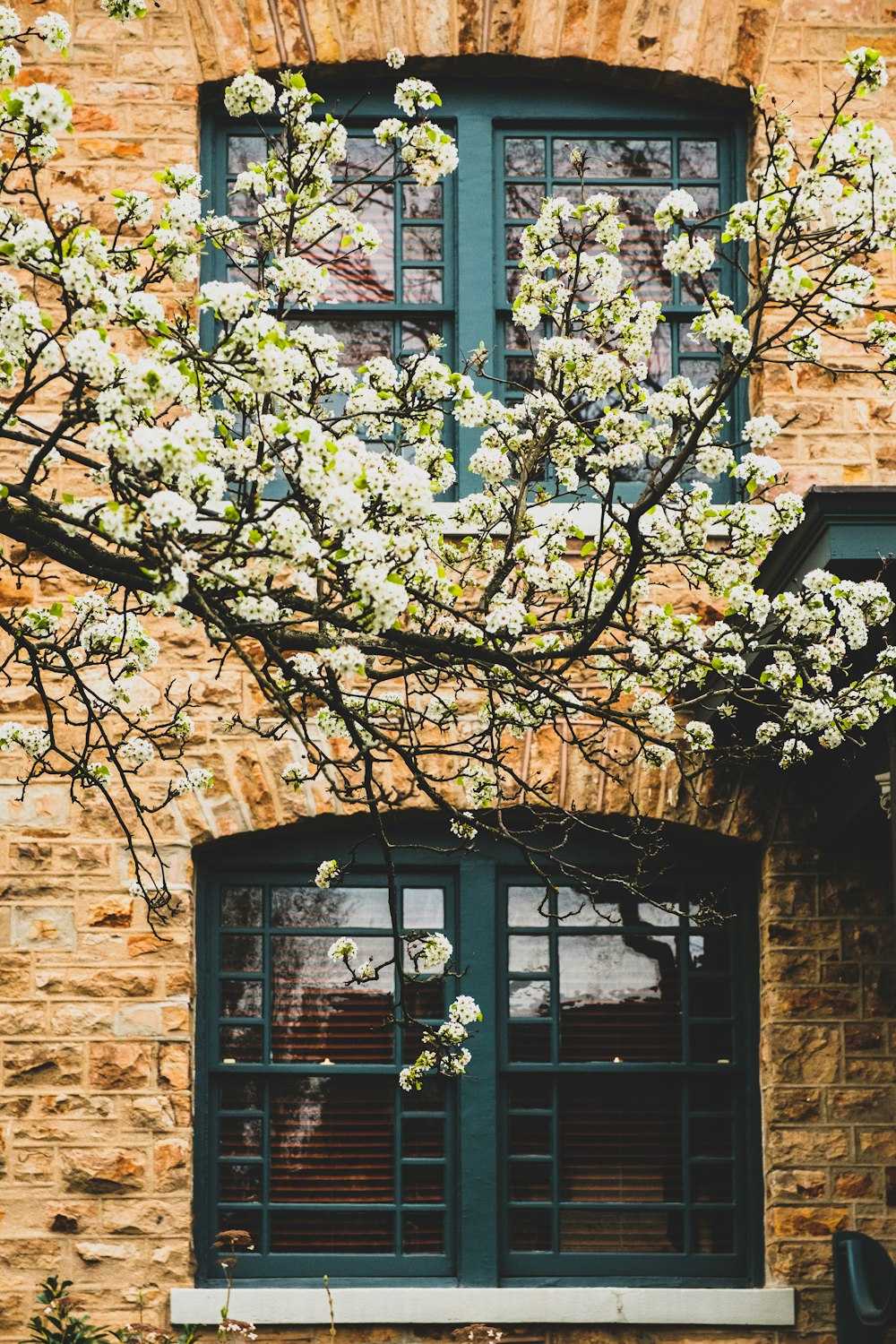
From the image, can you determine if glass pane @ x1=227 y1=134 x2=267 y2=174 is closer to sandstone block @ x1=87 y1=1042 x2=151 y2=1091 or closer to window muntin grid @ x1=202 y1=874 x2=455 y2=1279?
window muntin grid @ x1=202 y1=874 x2=455 y2=1279

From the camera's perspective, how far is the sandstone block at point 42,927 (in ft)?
22.5

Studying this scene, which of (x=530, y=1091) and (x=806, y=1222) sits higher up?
(x=530, y=1091)

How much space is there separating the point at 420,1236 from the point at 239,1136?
0.91m

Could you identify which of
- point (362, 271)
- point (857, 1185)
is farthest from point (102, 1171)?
point (362, 271)

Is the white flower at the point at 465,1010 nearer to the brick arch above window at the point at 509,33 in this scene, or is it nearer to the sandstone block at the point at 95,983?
the sandstone block at the point at 95,983

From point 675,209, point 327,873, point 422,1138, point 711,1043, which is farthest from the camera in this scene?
point 711,1043

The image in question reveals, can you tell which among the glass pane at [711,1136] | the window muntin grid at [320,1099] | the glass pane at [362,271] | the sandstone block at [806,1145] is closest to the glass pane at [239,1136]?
the window muntin grid at [320,1099]

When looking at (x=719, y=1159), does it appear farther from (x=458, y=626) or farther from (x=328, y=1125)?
(x=458, y=626)

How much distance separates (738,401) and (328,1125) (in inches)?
151

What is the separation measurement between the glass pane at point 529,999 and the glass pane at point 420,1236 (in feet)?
3.17

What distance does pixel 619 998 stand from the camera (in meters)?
7.16

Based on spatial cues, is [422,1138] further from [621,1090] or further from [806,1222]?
[806,1222]

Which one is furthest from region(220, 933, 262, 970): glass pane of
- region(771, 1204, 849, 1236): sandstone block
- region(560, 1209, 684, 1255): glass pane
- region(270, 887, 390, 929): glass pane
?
region(771, 1204, 849, 1236): sandstone block

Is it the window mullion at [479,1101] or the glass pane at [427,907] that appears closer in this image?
the window mullion at [479,1101]
